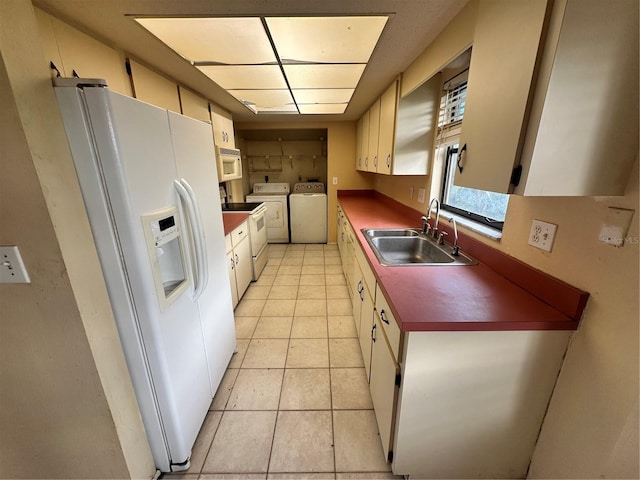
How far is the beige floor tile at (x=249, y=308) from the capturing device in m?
2.56

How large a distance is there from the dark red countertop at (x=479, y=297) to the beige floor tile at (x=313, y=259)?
238 cm

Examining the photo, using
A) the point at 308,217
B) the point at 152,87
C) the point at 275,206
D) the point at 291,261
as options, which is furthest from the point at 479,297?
the point at 275,206

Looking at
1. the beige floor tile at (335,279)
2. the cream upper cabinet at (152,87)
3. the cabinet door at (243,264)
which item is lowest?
the beige floor tile at (335,279)

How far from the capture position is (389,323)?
1.16 metres

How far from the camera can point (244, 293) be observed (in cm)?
295

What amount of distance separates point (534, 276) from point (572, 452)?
65 centimetres

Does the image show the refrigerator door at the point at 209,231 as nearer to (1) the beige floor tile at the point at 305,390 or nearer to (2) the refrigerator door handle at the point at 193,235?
(2) the refrigerator door handle at the point at 193,235

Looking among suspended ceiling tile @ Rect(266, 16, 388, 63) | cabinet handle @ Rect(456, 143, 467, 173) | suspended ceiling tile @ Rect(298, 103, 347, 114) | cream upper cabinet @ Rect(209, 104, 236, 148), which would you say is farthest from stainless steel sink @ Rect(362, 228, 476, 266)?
cream upper cabinet @ Rect(209, 104, 236, 148)

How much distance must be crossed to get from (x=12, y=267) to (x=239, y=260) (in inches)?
74.7

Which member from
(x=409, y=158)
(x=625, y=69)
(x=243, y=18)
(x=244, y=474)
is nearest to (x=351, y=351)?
(x=244, y=474)

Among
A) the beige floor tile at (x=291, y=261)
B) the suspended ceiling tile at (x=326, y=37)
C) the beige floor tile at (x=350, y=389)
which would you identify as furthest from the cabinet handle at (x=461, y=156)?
the beige floor tile at (x=291, y=261)

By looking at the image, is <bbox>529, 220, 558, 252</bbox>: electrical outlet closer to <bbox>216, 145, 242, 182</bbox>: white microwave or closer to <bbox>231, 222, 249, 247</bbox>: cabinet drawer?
<bbox>231, 222, 249, 247</bbox>: cabinet drawer

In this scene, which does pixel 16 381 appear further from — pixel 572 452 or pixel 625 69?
pixel 625 69

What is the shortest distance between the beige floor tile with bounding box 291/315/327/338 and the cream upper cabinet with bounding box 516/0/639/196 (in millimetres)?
1869
